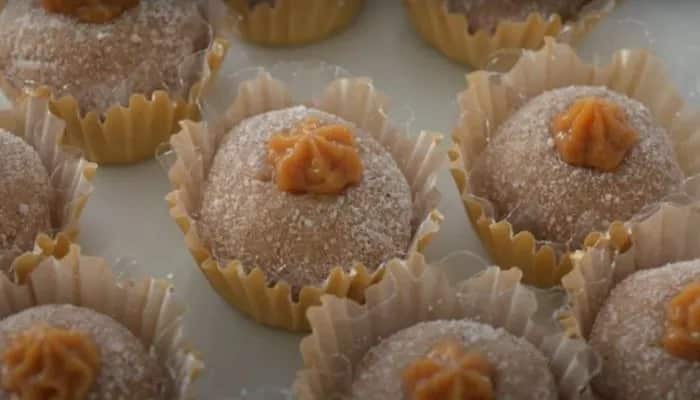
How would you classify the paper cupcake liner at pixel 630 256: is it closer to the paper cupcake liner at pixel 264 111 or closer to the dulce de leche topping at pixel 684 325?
the dulce de leche topping at pixel 684 325

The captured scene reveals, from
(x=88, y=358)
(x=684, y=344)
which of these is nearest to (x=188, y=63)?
(x=88, y=358)

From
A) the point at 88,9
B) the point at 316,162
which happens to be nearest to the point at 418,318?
the point at 316,162

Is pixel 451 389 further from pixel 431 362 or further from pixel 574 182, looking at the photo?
pixel 574 182

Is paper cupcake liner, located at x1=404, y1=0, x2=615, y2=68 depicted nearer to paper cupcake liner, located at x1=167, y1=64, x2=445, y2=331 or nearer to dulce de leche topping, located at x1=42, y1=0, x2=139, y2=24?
paper cupcake liner, located at x1=167, y1=64, x2=445, y2=331

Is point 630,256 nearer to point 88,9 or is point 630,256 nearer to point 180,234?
point 180,234

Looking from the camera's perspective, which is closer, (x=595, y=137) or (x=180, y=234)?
(x=595, y=137)

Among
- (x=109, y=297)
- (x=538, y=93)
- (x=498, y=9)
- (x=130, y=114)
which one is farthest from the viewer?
(x=498, y=9)
